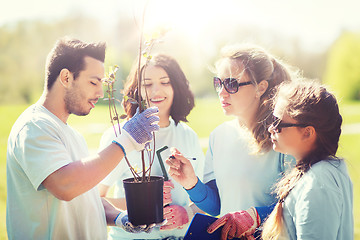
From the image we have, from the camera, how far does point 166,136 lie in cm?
249

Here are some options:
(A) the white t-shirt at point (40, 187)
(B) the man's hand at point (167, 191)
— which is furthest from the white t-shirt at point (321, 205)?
(A) the white t-shirt at point (40, 187)

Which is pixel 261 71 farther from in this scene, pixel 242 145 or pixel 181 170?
pixel 181 170

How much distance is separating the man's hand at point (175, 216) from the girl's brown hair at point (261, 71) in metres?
0.66

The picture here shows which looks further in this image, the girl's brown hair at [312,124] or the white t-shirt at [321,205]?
the girl's brown hair at [312,124]

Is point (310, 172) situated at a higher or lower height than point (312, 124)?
lower

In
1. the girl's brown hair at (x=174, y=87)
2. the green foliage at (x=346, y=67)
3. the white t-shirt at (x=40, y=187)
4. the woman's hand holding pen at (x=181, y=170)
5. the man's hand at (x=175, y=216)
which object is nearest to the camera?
the white t-shirt at (x=40, y=187)

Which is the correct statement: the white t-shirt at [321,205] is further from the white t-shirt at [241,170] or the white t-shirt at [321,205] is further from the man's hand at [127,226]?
the man's hand at [127,226]

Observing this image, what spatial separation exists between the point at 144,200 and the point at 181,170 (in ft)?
1.40

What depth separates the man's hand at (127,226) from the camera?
1774mm

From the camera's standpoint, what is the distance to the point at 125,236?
7.37 ft

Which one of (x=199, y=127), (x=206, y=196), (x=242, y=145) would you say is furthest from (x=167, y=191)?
(x=199, y=127)

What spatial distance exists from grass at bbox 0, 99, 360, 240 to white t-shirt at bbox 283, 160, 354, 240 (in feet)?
0.54

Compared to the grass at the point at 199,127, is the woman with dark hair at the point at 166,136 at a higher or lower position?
higher

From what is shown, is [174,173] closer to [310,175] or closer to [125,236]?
[125,236]
